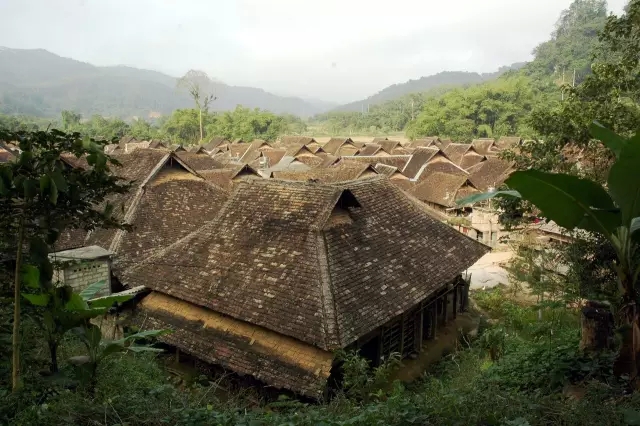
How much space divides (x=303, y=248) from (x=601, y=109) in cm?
846

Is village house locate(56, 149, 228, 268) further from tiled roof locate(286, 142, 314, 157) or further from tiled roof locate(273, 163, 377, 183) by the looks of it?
tiled roof locate(286, 142, 314, 157)

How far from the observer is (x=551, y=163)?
472 inches

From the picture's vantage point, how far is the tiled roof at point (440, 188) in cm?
3278

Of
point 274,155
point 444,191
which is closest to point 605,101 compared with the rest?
point 444,191

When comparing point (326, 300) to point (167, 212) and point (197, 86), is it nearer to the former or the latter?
point (167, 212)

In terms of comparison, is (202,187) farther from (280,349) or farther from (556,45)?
(556,45)

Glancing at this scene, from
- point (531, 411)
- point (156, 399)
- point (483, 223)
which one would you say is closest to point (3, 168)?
point (156, 399)

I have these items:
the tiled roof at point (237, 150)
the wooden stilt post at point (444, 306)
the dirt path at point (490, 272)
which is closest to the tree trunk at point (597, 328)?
the wooden stilt post at point (444, 306)

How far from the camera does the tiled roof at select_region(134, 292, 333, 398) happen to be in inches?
337

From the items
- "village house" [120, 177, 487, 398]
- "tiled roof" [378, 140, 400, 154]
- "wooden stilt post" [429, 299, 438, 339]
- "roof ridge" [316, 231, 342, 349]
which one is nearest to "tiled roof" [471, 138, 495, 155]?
"tiled roof" [378, 140, 400, 154]

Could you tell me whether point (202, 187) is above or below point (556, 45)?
below

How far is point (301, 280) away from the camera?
9.75m

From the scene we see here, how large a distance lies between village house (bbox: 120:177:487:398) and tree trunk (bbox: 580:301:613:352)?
4043 mm

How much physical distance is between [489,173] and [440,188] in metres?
6.53
